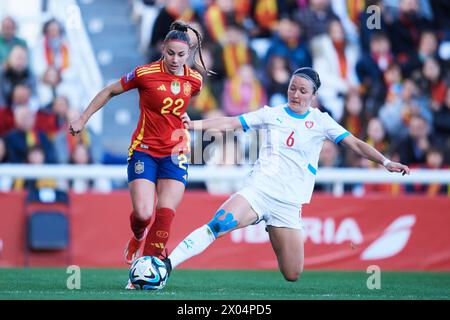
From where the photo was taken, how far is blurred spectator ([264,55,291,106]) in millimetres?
15461

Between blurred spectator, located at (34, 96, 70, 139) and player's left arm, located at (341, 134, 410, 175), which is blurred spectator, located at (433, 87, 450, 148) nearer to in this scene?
blurred spectator, located at (34, 96, 70, 139)

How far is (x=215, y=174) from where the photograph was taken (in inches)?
516

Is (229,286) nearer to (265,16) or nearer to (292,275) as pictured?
(292,275)

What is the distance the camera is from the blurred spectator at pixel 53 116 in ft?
46.4

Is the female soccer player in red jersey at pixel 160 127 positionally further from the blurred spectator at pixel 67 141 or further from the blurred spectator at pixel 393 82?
the blurred spectator at pixel 393 82

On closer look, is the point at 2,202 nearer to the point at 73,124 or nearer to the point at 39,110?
the point at 39,110

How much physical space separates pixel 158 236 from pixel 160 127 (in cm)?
103

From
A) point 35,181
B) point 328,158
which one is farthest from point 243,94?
point 35,181

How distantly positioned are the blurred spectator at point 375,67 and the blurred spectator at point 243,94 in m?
1.73

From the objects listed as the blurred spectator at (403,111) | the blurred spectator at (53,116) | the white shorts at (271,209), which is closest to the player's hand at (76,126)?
the white shorts at (271,209)

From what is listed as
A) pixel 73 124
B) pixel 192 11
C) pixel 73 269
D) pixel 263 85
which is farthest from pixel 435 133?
pixel 73 124

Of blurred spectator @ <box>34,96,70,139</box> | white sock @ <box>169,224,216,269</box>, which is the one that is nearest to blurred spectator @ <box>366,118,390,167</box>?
blurred spectator @ <box>34,96,70,139</box>

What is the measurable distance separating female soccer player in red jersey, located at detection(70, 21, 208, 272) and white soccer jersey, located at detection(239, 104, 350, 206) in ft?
2.04

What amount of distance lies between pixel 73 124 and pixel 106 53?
7.88m
